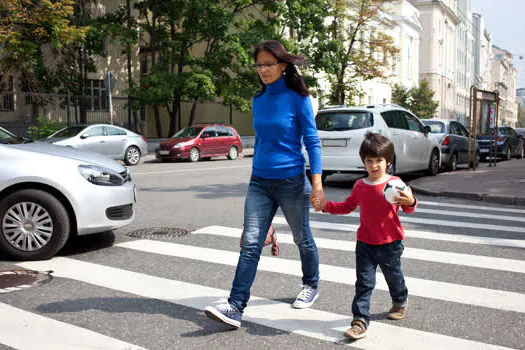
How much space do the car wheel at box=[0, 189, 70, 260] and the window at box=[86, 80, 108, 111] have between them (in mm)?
22131

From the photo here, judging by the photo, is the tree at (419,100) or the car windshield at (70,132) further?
the tree at (419,100)

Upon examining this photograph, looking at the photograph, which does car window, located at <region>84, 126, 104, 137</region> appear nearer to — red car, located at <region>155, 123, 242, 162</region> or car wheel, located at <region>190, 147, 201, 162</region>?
red car, located at <region>155, 123, 242, 162</region>

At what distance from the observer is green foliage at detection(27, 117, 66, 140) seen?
2298 cm

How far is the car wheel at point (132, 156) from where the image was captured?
20555mm

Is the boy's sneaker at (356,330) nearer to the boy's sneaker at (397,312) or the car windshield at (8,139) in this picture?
the boy's sneaker at (397,312)

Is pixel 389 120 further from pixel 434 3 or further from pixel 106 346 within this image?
pixel 434 3

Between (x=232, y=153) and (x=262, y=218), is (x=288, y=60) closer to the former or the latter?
(x=262, y=218)

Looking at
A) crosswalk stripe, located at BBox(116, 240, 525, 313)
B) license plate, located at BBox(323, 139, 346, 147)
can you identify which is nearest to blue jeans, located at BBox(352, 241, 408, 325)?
crosswalk stripe, located at BBox(116, 240, 525, 313)

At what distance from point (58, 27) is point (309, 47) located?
1461cm

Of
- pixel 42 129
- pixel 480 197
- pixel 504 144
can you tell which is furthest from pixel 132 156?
pixel 504 144

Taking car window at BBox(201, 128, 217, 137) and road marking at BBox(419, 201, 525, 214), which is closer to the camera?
road marking at BBox(419, 201, 525, 214)

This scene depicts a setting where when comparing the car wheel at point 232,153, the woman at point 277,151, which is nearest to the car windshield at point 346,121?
the woman at point 277,151

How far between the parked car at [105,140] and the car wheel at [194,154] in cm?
226

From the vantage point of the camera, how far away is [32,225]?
5812mm
